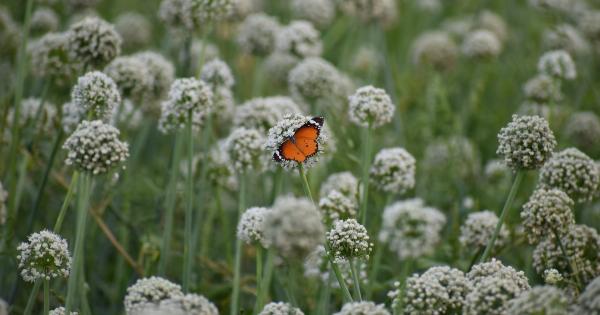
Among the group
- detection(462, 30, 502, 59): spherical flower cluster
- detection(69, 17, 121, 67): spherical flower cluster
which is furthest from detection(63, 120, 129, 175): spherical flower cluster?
detection(462, 30, 502, 59): spherical flower cluster

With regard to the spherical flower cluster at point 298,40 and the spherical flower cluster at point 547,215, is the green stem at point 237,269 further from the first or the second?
the spherical flower cluster at point 298,40

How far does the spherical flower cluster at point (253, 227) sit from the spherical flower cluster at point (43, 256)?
2.55 feet

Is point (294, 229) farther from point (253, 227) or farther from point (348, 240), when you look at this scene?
point (253, 227)

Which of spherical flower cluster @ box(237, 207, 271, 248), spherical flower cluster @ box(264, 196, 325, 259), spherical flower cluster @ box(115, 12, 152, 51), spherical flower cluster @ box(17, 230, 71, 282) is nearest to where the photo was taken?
spherical flower cluster @ box(264, 196, 325, 259)

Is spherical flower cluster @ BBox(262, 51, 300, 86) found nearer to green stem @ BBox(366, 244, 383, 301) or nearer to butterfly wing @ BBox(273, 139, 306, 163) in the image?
green stem @ BBox(366, 244, 383, 301)

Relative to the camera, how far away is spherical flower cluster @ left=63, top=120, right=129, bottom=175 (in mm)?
2882

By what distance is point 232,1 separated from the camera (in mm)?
4168

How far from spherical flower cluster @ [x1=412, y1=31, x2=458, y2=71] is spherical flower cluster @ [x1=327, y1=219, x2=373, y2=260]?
4615 mm

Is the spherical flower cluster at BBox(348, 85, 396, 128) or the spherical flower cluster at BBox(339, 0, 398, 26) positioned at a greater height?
the spherical flower cluster at BBox(339, 0, 398, 26)

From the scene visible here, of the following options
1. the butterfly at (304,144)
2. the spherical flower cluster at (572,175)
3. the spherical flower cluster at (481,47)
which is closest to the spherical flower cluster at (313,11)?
the spherical flower cluster at (481,47)

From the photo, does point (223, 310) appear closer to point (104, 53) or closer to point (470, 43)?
point (104, 53)

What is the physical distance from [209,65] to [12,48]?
246 centimetres

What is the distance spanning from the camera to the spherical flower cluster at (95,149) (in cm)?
288

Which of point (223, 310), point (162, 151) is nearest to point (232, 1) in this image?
point (223, 310)
